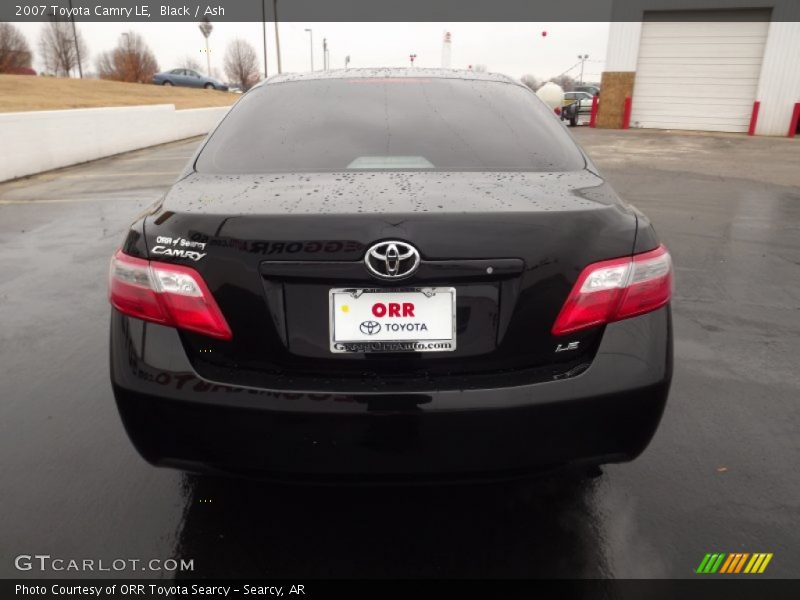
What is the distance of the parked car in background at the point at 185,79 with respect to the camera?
4944 centimetres

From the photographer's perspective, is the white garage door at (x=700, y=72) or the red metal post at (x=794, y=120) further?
the white garage door at (x=700, y=72)

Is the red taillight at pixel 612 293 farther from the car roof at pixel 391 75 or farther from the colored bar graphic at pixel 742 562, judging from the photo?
the car roof at pixel 391 75

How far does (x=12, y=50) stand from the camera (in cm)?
5888

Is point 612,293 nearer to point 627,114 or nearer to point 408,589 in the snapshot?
point 408,589

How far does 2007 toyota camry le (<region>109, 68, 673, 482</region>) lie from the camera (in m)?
1.82

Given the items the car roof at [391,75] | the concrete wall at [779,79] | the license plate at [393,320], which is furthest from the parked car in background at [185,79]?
the license plate at [393,320]

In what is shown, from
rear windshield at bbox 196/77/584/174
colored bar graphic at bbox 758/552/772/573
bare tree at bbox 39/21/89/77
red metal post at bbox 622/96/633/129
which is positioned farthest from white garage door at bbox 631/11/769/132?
bare tree at bbox 39/21/89/77

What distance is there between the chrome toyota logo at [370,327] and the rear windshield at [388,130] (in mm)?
737

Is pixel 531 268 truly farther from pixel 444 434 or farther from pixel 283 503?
pixel 283 503

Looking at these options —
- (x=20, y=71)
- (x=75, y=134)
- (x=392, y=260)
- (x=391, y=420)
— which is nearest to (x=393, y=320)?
(x=392, y=260)

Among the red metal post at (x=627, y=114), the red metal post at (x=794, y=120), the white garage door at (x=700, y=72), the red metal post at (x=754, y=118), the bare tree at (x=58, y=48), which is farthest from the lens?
the bare tree at (x=58, y=48)

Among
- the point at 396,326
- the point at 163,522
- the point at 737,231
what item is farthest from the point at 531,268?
the point at 737,231

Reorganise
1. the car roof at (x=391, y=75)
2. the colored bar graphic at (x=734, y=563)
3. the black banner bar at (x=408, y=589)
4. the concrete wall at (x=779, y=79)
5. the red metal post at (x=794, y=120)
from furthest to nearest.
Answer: the red metal post at (x=794, y=120) < the concrete wall at (x=779, y=79) < the car roof at (x=391, y=75) < the colored bar graphic at (x=734, y=563) < the black banner bar at (x=408, y=589)

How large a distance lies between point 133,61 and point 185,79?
18290 mm
